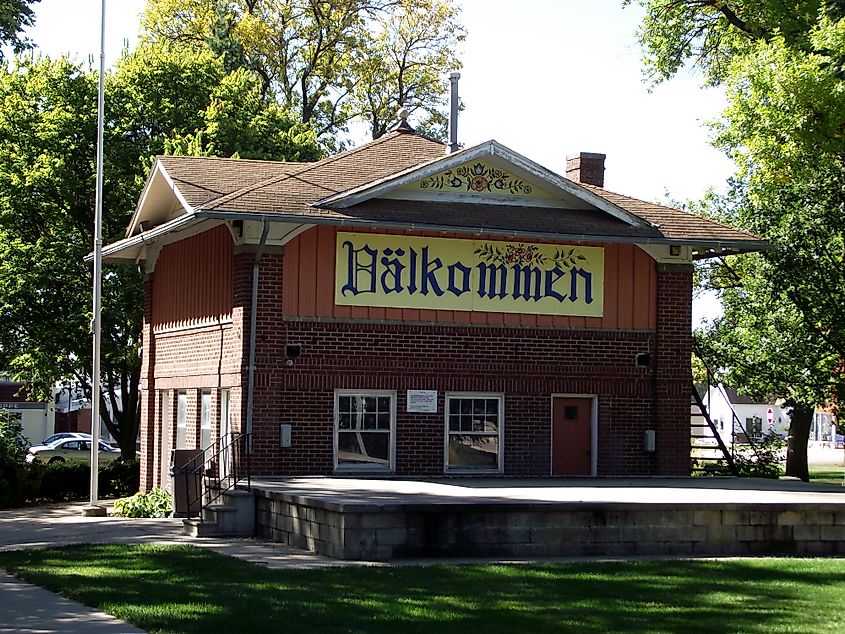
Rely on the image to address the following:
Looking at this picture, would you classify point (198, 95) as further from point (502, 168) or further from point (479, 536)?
point (479, 536)

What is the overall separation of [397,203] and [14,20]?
17.4m

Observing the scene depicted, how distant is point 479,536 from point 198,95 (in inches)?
915

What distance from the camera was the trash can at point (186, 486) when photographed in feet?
77.3

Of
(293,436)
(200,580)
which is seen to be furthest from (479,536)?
(293,436)

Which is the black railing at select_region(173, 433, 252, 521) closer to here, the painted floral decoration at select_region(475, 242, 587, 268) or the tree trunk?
the painted floral decoration at select_region(475, 242, 587, 268)

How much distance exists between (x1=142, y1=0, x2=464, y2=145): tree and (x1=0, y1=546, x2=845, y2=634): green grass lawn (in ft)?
117

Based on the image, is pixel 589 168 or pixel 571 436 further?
pixel 589 168

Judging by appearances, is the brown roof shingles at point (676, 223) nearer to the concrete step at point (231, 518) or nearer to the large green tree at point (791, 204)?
the large green tree at point (791, 204)

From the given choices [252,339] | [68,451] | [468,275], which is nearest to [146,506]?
[252,339]

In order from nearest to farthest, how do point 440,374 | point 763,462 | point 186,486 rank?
point 186,486
point 440,374
point 763,462

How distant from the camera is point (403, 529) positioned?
18328 millimetres

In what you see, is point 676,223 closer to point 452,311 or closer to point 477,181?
point 477,181

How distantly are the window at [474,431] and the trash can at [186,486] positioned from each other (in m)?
4.65

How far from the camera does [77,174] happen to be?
120 feet
